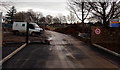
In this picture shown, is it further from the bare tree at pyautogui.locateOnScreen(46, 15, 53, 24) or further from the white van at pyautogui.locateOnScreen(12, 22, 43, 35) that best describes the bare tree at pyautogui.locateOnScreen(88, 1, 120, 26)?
the bare tree at pyautogui.locateOnScreen(46, 15, 53, 24)

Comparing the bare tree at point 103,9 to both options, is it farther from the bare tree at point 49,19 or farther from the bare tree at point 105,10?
the bare tree at point 49,19

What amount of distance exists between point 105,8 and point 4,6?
20.9 m

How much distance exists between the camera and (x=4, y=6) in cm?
1972

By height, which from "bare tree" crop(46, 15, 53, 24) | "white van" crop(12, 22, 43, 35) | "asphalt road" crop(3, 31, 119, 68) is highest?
"bare tree" crop(46, 15, 53, 24)

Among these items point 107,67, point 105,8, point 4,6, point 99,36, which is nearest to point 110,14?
point 105,8

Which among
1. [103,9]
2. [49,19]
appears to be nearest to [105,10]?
[103,9]

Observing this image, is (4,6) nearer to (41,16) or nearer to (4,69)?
(4,69)

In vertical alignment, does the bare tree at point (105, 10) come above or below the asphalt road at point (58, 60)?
above

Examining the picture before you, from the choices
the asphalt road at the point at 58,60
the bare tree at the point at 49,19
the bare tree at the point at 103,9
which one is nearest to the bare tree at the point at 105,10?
the bare tree at the point at 103,9

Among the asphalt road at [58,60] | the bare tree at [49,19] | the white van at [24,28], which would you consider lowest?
the asphalt road at [58,60]

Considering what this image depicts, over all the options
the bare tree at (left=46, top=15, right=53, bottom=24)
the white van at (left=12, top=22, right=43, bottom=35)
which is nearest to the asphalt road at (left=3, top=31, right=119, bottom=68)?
the white van at (left=12, top=22, right=43, bottom=35)

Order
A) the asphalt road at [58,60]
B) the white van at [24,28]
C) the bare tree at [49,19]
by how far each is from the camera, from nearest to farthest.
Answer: the asphalt road at [58,60], the white van at [24,28], the bare tree at [49,19]

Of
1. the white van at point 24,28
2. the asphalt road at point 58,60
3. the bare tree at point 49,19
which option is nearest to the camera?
the asphalt road at point 58,60

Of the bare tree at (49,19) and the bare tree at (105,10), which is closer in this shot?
the bare tree at (105,10)
